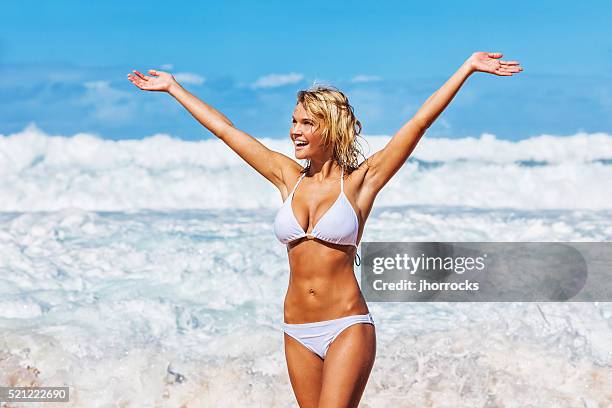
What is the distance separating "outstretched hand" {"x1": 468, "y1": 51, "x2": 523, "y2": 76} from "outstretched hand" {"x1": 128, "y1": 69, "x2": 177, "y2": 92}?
1359 mm

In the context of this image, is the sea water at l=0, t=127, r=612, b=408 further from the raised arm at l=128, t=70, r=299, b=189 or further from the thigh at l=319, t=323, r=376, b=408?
the thigh at l=319, t=323, r=376, b=408

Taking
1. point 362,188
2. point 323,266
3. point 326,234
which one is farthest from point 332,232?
point 362,188

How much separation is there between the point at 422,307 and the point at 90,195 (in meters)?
7.86

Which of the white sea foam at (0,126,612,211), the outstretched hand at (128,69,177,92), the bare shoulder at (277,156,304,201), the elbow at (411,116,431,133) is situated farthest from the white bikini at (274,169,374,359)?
the white sea foam at (0,126,612,211)

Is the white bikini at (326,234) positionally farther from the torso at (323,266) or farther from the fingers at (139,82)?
the fingers at (139,82)

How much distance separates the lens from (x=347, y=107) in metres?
3.41

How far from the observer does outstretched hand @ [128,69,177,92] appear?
12.5 ft

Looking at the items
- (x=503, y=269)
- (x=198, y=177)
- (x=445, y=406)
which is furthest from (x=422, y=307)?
(x=198, y=177)

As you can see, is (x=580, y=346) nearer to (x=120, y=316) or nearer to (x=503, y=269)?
(x=503, y=269)

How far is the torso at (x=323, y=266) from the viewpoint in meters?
3.38

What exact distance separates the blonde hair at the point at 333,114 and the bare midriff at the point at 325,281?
37 centimetres

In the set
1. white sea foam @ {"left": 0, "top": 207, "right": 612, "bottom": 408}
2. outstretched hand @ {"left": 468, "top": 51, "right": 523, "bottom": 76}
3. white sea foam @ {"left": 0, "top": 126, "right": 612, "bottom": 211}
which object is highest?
white sea foam @ {"left": 0, "top": 126, "right": 612, "bottom": 211}

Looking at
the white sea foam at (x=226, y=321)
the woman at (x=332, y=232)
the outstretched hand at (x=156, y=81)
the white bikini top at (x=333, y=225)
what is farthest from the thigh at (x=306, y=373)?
the white sea foam at (x=226, y=321)

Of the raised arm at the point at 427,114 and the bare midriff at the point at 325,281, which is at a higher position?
the raised arm at the point at 427,114
